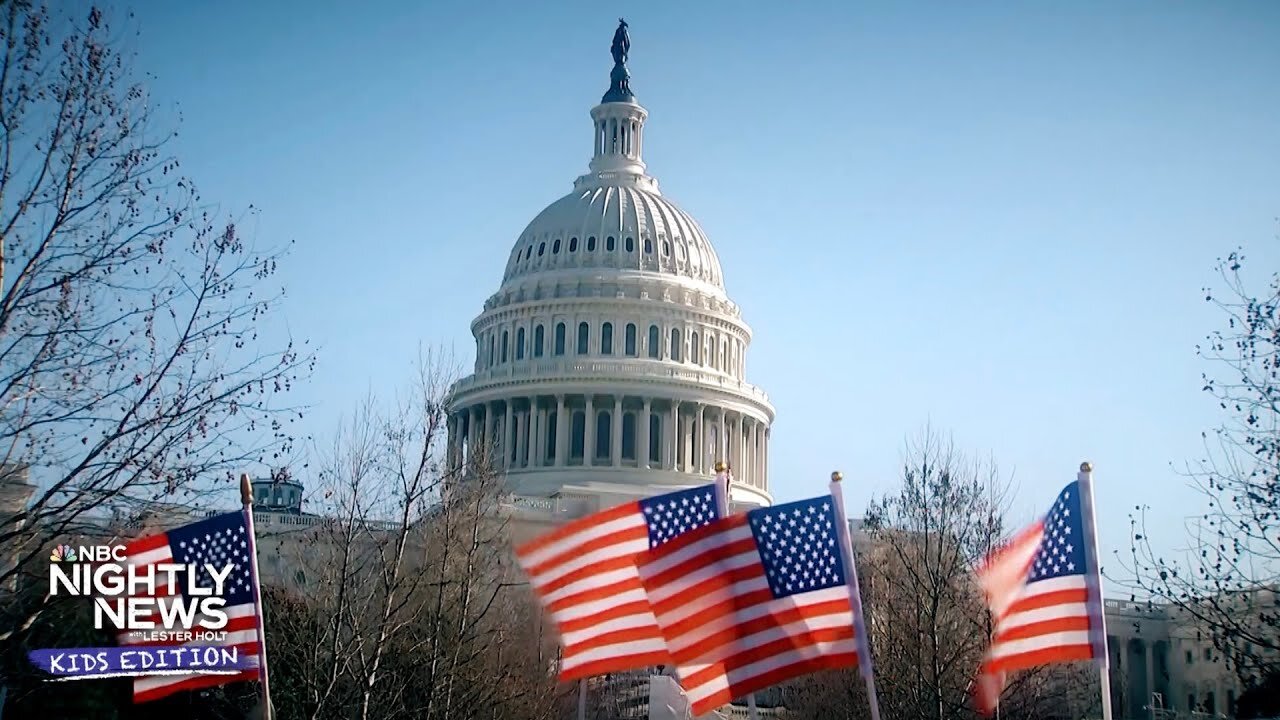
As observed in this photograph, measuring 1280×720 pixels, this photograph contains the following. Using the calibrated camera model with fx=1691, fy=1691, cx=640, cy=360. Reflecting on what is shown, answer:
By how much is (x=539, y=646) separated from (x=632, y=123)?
82241 mm

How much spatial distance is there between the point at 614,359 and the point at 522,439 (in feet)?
27.4

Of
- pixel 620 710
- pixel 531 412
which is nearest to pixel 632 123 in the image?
pixel 531 412

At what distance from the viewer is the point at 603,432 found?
378ft

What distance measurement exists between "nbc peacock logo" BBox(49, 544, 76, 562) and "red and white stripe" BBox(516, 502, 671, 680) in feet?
23.9

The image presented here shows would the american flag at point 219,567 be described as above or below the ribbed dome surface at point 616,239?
below

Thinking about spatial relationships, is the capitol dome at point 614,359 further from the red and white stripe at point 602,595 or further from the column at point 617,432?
the red and white stripe at point 602,595

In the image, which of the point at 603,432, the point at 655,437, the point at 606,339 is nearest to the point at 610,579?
the point at 603,432

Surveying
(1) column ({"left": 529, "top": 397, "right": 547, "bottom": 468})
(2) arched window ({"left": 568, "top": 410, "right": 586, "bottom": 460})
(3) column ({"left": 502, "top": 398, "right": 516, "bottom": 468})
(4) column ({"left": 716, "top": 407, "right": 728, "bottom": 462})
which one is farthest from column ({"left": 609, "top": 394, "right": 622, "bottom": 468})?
(4) column ({"left": 716, "top": 407, "right": 728, "bottom": 462})

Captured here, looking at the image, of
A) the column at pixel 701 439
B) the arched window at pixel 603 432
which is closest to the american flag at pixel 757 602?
the arched window at pixel 603 432

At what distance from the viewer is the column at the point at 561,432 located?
112875 mm

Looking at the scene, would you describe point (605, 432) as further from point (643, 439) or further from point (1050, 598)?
point (1050, 598)

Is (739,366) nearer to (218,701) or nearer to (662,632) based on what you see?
(218,701)

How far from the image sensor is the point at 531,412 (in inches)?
4545

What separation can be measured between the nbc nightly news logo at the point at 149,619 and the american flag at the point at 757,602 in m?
6.21
